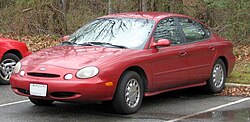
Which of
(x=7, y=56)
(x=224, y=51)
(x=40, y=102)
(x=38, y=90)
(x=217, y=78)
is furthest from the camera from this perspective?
(x=7, y=56)

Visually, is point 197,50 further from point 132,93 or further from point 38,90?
point 38,90

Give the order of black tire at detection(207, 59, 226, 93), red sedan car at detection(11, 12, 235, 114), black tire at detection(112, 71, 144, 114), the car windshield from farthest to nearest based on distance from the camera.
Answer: black tire at detection(207, 59, 226, 93) < the car windshield < black tire at detection(112, 71, 144, 114) < red sedan car at detection(11, 12, 235, 114)

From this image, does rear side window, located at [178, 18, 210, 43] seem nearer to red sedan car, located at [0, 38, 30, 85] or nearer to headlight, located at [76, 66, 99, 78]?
headlight, located at [76, 66, 99, 78]

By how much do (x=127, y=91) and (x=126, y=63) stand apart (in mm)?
406

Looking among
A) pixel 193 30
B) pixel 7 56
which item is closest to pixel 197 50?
pixel 193 30

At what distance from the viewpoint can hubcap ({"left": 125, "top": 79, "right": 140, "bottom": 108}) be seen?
24.7 feet

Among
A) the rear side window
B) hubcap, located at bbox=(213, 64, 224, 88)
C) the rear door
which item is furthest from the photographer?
hubcap, located at bbox=(213, 64, 224, 88)

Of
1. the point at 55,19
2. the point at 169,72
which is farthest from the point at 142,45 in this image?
the point at 55,19

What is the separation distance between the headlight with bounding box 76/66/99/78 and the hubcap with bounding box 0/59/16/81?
12.5ft

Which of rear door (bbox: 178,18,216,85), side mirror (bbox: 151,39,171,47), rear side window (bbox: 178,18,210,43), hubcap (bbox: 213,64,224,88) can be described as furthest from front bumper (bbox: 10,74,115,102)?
hubcap (bbox: 213,64,224,88)

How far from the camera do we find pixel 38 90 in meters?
7.18

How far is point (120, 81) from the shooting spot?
7.41m

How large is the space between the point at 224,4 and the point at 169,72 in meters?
7.20

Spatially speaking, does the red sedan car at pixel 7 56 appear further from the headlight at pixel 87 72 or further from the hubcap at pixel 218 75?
the hubcap at pixel 218 75
